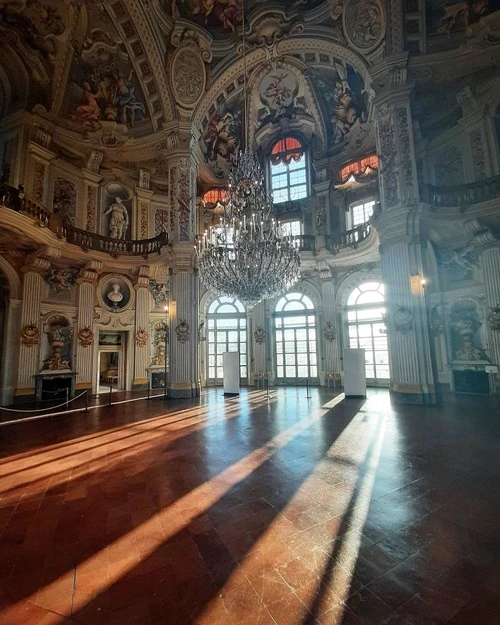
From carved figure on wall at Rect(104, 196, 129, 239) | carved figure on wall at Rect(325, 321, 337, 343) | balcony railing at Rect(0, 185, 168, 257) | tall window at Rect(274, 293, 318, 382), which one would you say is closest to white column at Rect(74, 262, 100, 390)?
balcony railing at Rect(0, 185, 168, 257)

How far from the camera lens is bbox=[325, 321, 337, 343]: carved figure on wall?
43.5 ft

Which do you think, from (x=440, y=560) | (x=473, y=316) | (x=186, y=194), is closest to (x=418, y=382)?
(x=473, y=316)

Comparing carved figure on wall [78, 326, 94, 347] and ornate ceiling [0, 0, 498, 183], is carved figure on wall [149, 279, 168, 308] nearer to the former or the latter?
carved figure on wall [78, 326, 94, 347]

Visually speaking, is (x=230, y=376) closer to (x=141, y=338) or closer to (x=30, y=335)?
(x=141, y=338)

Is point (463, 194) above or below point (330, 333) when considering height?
above

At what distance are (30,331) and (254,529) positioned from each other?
11.0m

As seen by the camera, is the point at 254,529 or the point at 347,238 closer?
the point at 254,529

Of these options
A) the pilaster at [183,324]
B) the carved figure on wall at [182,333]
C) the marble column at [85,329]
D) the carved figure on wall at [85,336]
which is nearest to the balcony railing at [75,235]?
the marble column at [85,329]

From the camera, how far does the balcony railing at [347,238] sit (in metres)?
11.6

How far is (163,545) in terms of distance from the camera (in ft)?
7.66

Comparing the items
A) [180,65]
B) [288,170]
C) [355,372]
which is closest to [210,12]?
[180,65]

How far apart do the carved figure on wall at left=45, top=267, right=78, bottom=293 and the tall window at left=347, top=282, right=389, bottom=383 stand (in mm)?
11695

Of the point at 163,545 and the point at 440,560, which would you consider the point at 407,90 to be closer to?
the point at 440,560

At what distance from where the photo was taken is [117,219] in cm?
1294
